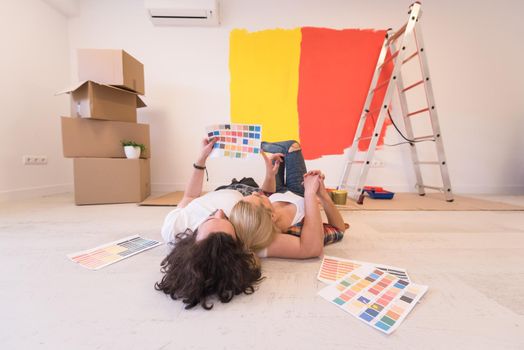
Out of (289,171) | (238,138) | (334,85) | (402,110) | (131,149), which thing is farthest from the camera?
(334,85)

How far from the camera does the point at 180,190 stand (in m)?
2.54

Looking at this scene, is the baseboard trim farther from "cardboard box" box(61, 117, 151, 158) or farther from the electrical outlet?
"cardboard box" box(61, 117, 151, 158)

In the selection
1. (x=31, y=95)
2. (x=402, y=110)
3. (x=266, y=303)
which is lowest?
(x=266, y=303)

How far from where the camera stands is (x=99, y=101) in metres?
1.81

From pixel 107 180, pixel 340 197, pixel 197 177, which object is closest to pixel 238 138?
pixel 197 177

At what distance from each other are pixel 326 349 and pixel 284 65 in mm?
2406

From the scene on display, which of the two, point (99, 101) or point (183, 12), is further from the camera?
point (183, 12)

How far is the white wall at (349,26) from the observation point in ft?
7.81

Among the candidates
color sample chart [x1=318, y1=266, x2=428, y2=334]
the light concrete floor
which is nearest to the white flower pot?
the light concrete floor

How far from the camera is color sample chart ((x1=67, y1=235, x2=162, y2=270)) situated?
88 centimetres

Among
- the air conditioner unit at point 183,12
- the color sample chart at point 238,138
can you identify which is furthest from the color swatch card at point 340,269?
the air conditioner unit at point 183,12

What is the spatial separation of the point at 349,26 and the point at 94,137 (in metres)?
2.48

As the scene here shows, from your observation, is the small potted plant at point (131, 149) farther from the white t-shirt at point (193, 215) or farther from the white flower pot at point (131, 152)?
the white t-shirt at point (193, 215)

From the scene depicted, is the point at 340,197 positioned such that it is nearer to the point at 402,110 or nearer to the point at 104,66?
the point at 402,110
